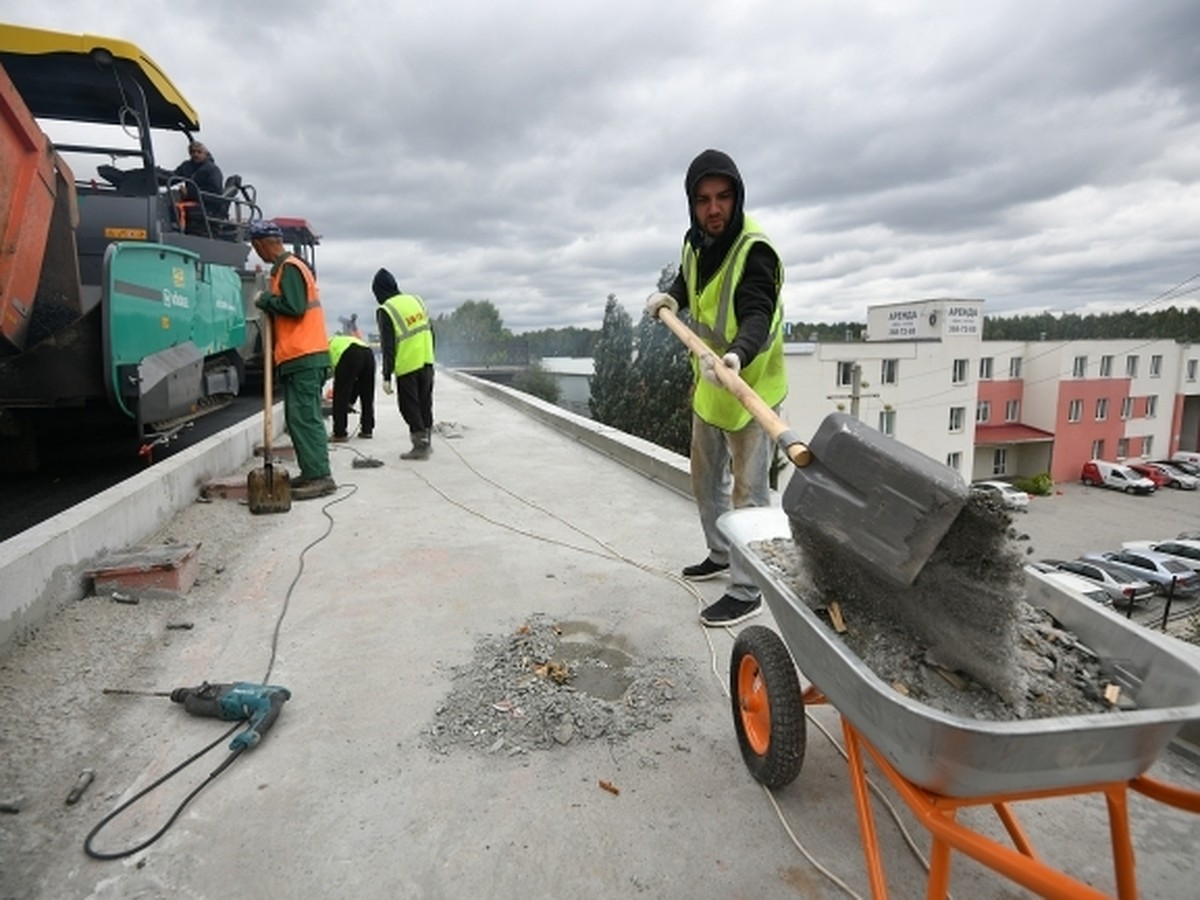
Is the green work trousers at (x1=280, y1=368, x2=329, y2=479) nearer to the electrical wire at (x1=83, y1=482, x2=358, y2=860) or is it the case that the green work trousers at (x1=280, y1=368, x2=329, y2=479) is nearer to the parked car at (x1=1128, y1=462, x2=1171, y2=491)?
the electrical wire at (x1=83, y1=482, x2=358, y2=860)

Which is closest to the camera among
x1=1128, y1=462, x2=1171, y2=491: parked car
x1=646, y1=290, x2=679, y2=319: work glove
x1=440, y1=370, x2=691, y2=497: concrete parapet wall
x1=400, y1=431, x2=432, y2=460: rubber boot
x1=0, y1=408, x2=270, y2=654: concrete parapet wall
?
x1=0, y1=408, x2=270, y2=654: concrete parapet wall

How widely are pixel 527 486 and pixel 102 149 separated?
176 inches

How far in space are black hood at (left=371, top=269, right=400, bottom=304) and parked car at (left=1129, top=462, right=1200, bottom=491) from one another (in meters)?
24.2

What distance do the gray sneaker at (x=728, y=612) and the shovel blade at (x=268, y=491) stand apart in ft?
10.4

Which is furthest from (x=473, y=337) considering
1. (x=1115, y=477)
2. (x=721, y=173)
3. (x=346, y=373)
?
(x=721, y=173)

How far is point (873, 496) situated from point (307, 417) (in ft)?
14.4

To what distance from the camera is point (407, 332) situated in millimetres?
6488

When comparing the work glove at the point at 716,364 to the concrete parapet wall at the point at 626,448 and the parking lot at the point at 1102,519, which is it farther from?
the parking lot at the point at 1102,519

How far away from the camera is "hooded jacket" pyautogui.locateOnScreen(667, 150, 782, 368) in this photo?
8.34 ft

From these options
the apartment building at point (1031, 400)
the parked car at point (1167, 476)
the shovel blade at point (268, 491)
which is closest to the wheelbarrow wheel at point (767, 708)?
the shovel blade at point (268, 491)

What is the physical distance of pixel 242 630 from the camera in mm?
2859

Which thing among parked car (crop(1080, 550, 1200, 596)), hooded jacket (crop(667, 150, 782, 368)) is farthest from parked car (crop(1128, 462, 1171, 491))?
hooded jacket (crop(667, 150, 782, 368))

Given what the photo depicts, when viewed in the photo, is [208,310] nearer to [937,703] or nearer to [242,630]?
[242,630]

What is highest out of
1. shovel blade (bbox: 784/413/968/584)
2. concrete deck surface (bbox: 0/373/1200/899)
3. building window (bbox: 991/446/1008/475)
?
shovel blade (bbox: 784/413/968/584)
